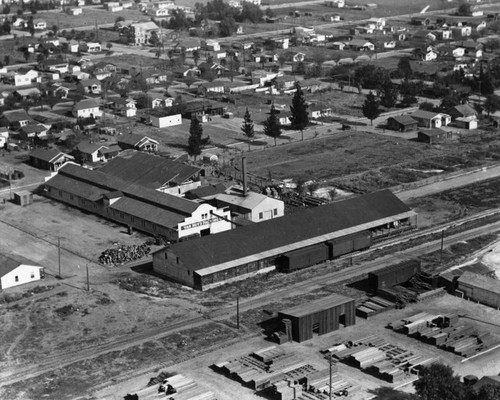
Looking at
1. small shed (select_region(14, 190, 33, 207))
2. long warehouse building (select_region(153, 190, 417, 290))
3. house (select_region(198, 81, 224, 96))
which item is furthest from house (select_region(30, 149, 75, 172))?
house (select_region(198, 81, 224, 96))

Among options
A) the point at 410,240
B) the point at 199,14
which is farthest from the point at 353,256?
the point at 199,14

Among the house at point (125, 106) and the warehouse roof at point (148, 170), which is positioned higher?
the warehouse roof at point (148, 170)

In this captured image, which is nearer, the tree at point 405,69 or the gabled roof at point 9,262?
the gabled roof at point 9,262

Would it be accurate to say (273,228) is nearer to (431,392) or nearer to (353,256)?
(353,256)

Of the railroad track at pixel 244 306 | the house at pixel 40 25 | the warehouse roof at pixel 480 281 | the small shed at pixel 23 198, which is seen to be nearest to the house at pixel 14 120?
the small shed at pixel 23 198

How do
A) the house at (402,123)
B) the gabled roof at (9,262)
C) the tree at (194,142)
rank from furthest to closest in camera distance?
the house at (402,123), the tree at (194,142), the gabled roof at (9,262)

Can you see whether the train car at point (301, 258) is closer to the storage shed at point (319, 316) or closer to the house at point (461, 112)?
the storage shed at point (319, 316)

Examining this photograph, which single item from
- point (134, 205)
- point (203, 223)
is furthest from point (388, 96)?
point (203, 223)
